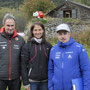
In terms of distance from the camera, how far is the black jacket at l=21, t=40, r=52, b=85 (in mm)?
2832

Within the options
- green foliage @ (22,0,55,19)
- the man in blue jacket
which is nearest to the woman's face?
the man in blue jacket

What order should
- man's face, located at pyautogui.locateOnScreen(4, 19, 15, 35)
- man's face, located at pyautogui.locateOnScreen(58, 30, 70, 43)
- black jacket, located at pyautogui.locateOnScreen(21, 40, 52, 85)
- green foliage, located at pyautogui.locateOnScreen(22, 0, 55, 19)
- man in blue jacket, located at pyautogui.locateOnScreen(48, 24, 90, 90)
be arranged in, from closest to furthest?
1. man in blue jacket, located at pyautogui.locateOnScreen(48, 24, 90, 90)
2. man's face, located at pyautogui.locateOnScreen(58, 30, 70, 43)
3. black jacket, located at pyautogui.locateOnScreen(21, 40, 52, 85)
4. man's face, located at pyautogui.locateOnScreen(4, 19, 15, 35)
5. green foliage, located at pyautogui.locateOnScreen(22, 0, 55, 19)

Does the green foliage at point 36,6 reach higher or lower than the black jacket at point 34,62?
higher

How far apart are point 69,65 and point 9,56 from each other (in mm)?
1056

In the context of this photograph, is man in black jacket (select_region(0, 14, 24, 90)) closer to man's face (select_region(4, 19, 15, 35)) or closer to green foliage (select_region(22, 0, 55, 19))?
man's face (select_region(4, 19, 15, 35))

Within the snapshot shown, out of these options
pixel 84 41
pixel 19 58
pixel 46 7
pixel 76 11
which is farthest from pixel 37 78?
pixel 46 7

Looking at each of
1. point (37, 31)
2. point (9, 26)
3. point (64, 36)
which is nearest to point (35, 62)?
point (37, 31)

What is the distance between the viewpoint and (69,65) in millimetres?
2486

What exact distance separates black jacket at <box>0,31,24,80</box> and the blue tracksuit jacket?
2.39 feet

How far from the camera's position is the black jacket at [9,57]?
9.42 ft

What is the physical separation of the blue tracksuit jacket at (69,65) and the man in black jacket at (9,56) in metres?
0.74

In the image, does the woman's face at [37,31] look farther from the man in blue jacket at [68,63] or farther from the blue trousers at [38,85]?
the blue trousers at [38,85]

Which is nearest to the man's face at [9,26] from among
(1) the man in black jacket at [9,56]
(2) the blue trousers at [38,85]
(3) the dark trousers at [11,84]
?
(1) the man in black jacket at [9,56]

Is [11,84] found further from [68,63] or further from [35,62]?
[68,63]
